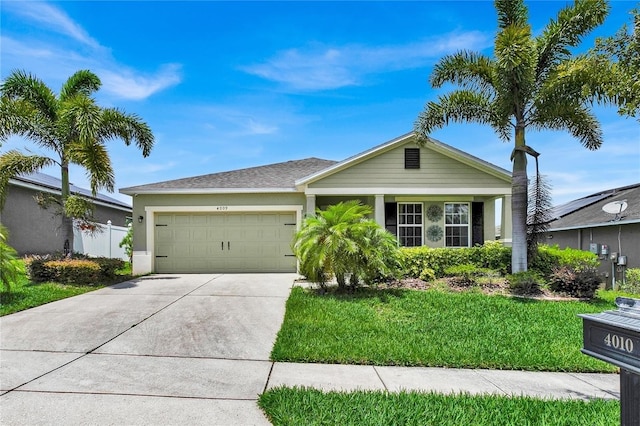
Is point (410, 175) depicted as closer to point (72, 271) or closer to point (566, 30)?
point (566, 30)

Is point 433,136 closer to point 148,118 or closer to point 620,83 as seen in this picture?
point 620,83

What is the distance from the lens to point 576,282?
9.55 metres

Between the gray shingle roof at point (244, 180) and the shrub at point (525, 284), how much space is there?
7.66 meters

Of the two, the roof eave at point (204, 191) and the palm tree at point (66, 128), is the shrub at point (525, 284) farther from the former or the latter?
the palm tree at point (66, 128)

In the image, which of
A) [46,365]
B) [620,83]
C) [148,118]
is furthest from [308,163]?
[46,365]

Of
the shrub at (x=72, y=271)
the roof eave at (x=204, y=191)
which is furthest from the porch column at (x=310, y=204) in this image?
the shrub at (x=72, y=271)

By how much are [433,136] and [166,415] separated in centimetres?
1110

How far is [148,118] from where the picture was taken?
39.7ft

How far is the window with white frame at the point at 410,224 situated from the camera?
1470 centimetres

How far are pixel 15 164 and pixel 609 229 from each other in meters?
21.7

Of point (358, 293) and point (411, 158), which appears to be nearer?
point (358, 293)

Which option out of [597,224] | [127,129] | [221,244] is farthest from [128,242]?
[597,224]

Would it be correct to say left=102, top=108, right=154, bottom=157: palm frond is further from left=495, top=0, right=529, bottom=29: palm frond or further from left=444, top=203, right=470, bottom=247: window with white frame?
left=495, top=0, right=529, bottom=29: palm frond

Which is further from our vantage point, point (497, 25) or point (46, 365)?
point (497, 25)
